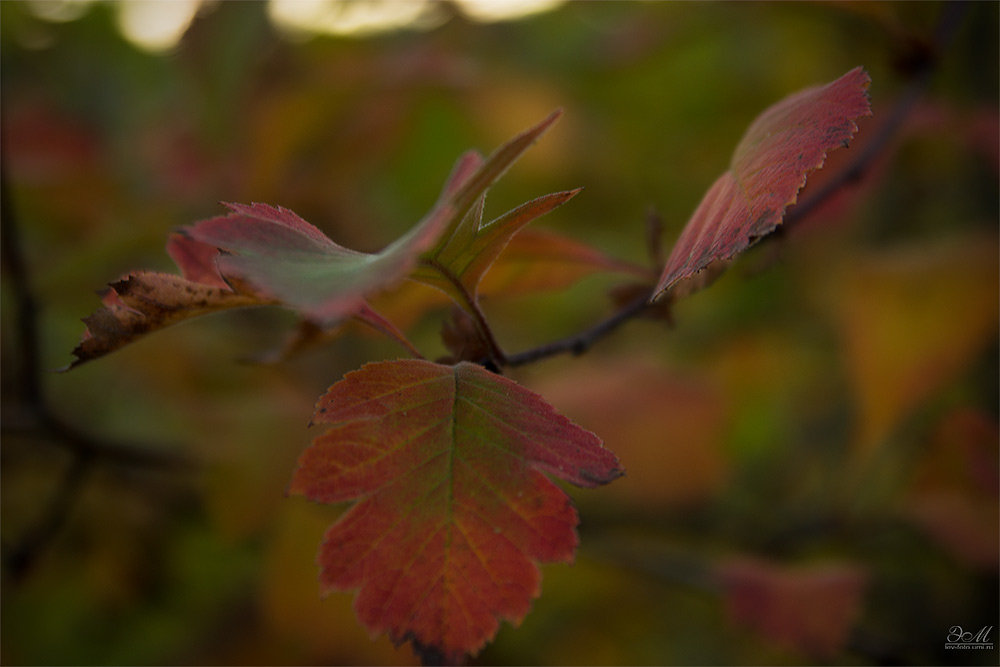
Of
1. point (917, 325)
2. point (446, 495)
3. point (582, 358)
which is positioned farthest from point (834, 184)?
point (582, 358)

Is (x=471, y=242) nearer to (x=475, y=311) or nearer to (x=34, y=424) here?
(x=475, y=311)

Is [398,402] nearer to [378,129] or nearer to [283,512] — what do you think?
[283,512]

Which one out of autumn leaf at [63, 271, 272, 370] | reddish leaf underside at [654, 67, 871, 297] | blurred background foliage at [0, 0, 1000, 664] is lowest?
blurred background foliage at [0, 0, 1000, 664]

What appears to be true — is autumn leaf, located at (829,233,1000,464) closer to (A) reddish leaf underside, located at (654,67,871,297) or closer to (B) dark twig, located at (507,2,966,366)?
(B) dark twig, located at (507,2,966,366)

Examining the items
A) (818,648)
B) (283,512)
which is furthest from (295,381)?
(818,648)

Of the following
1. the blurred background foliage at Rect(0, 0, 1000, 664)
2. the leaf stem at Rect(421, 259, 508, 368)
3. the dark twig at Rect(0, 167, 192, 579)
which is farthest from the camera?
the blurred background foliage at Rect(0, 0, 1000, 664)

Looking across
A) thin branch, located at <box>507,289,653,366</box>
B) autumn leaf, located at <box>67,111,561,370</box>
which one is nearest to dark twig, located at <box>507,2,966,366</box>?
thin branch, located at <box>507,289,653,366</box>

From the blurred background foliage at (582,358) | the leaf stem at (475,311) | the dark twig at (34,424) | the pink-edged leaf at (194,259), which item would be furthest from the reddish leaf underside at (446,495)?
the dark twig at (34,424)
